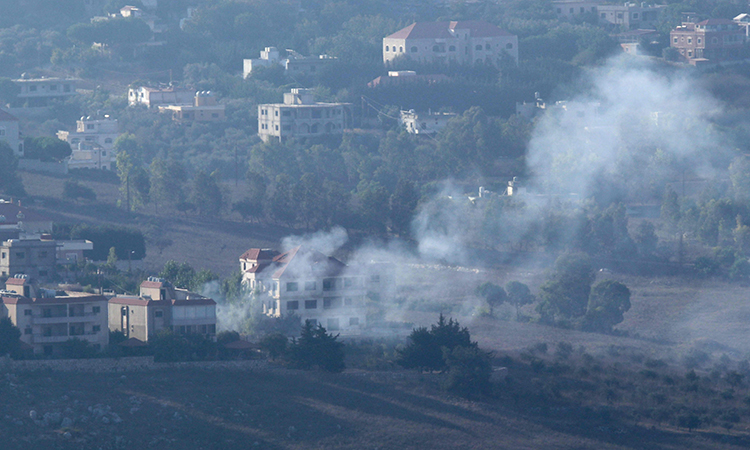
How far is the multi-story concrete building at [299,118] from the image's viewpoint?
104 meters

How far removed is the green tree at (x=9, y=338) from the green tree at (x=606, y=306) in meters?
21.9

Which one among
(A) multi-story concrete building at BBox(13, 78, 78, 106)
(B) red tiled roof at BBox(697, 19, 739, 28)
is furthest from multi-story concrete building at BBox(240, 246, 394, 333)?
(B) red tiled roof at BBox(697, 19, 739, 28)

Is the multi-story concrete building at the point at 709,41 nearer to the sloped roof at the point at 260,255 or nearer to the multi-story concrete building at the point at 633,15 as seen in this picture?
the multi-story concrete building at the point at 633,15

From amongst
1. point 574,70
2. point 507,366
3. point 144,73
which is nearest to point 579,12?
point 574,70

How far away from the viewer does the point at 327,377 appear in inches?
2213

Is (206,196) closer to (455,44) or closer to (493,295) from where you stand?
(493,295)

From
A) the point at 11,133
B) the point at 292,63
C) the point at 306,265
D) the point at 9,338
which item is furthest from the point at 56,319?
the point at 292,63

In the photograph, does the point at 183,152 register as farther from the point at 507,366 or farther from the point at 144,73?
the point at 507,366

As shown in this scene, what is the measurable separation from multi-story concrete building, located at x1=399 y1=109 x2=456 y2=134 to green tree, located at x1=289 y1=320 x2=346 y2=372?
46.9 metres

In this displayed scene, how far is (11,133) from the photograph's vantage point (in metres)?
91.3

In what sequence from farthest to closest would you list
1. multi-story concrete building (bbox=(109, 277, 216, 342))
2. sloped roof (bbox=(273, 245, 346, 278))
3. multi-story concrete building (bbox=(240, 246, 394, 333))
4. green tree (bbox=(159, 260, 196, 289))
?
1. green tree (bbox=(159, 260, 196, 289))
2. sloped roof (bbox=(273, 245, 346, 278))
3. multi-story concrete building (bbox=(240, 246, 394, 333))
4. multi-story concrete building (bbox=(109, 277, 216, 342))

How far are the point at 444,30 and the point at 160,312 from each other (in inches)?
2592

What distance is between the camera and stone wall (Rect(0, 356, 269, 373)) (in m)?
53.9

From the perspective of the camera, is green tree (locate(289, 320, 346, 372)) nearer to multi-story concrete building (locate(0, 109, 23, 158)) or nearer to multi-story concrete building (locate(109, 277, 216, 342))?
multi-story concrete building (locate(109, 277, 216, 342))
